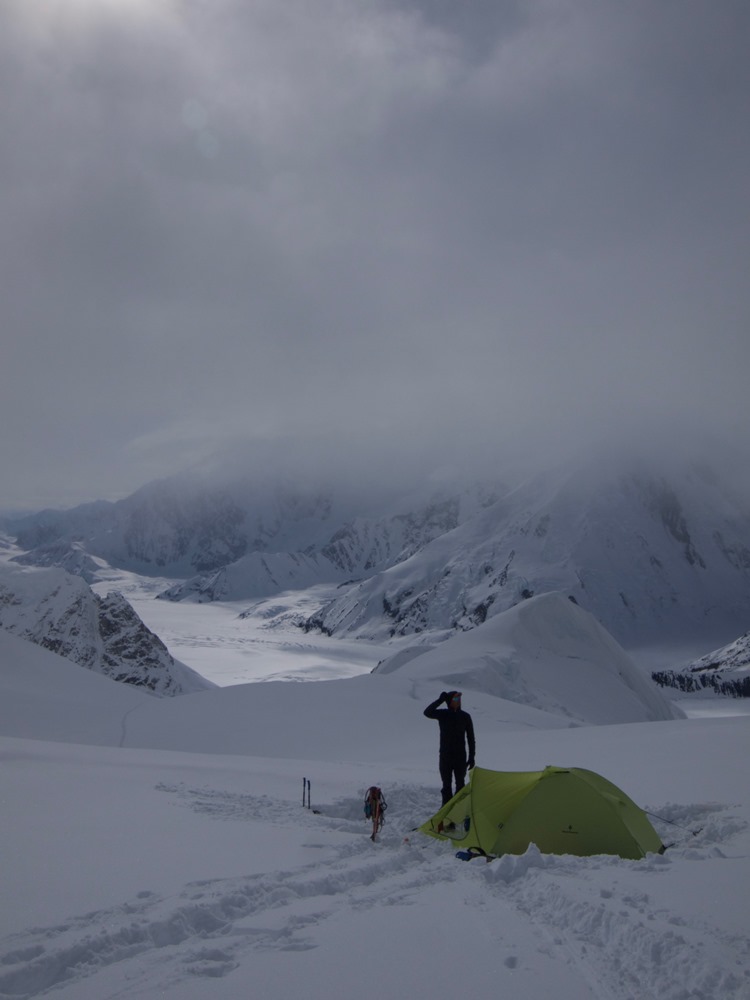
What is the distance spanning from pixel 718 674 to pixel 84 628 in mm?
94205

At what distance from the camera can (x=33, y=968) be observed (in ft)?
13.4

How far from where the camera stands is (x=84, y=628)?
74.2 meters

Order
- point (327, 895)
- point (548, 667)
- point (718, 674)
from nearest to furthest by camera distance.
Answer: point (327, 895) < point (548, 667) < point (718, 674)

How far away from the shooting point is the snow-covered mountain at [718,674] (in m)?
98.3

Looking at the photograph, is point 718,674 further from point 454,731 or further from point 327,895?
point 327,895

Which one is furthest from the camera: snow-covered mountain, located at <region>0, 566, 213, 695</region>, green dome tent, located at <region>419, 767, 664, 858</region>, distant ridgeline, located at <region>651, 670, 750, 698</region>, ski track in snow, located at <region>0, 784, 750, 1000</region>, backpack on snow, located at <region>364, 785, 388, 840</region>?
distant ridgeline, located at <region>651, 670, 750, 698</region>

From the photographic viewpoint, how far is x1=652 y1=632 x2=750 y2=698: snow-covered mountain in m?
98.3

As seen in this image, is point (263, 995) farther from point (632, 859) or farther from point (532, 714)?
point (532, 714)

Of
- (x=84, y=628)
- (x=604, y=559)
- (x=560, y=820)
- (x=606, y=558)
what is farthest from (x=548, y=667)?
(x=606, y=558)

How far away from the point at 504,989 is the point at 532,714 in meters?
26.1

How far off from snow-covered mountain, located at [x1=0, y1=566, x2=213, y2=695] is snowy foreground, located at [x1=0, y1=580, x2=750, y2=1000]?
2615 inches

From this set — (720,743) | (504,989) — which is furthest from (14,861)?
(720,743)

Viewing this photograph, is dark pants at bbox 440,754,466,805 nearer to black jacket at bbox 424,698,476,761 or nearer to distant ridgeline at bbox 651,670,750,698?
black jacket at bbox 424,698,476,761

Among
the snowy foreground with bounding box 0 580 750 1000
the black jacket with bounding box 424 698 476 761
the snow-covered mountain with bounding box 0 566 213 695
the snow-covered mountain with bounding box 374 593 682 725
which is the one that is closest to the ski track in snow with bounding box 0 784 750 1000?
the snowy foreground with bounding box 0 580 750 1000
